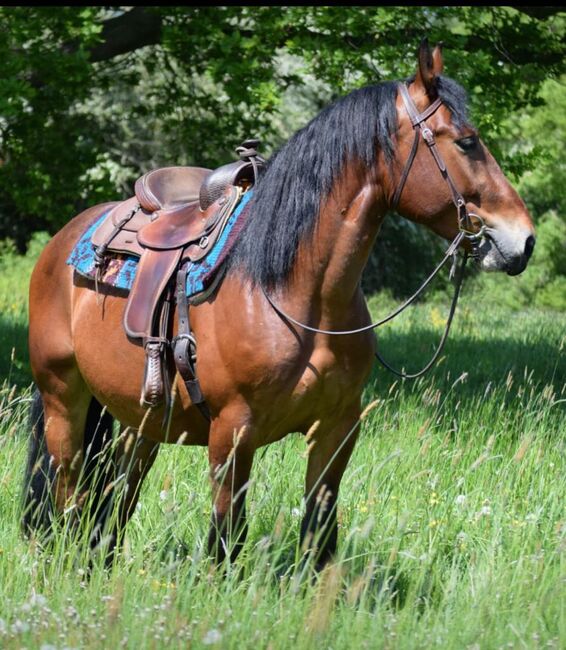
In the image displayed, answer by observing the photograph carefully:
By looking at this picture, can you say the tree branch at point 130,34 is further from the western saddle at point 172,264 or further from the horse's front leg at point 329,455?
the horse's front leg at point 329,455

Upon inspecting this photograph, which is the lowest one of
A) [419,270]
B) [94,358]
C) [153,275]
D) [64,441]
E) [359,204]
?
[419,270]

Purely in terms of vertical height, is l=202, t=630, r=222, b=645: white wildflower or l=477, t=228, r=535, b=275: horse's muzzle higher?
l=477, t=228, r=535, b=275: horse's muzzle

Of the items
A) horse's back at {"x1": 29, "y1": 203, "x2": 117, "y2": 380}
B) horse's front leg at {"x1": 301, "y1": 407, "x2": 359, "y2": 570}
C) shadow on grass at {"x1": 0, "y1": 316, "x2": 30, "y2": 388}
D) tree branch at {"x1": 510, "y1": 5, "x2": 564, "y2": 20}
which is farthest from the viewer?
tree branch at {"x1": 510, "y1": 5, "x2": 564, "y2": 20}

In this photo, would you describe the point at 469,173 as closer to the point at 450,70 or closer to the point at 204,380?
the point at 204,380

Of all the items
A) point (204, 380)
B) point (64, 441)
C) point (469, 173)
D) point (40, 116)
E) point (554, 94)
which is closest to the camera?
point (469, 173)

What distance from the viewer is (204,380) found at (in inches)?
150

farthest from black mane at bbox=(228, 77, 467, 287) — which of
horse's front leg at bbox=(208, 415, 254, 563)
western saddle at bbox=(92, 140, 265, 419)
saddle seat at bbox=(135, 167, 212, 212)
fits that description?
saddle seat at bbox=(135, 167, 212, 212)

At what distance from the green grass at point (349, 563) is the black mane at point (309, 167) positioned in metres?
0.87

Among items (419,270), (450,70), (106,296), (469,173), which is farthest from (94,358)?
(419,270)

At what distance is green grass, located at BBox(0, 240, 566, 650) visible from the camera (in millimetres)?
2961

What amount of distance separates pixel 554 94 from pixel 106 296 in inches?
616

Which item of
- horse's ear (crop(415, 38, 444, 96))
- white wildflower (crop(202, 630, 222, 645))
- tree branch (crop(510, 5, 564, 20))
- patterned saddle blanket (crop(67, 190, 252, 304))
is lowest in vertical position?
white wildflower (crop(202, 630, 222, 645))

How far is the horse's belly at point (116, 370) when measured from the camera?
13.4ft

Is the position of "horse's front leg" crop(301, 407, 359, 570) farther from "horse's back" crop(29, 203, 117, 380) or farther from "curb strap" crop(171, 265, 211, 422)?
"horse's back" crop(29, 203, 117, 380)
